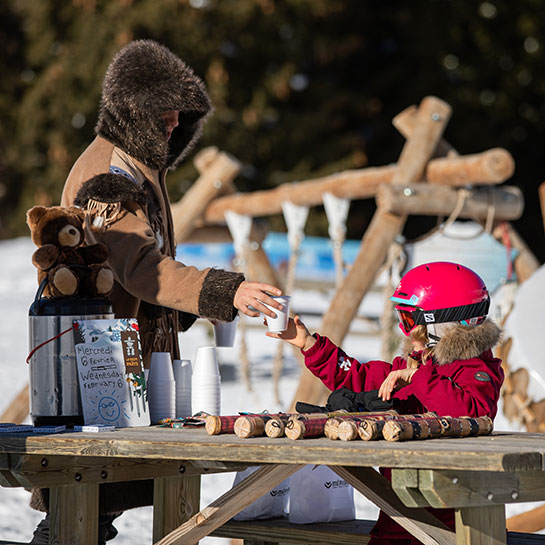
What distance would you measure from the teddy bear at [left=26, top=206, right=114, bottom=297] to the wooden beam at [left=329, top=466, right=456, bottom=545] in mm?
840

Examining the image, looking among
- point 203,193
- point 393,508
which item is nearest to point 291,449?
point 393,508

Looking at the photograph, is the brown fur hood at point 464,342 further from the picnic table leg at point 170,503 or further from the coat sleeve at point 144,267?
the picnic table leg at point 170,503

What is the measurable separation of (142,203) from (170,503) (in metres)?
0.91

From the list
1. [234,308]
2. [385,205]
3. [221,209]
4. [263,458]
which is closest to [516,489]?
[263,458]

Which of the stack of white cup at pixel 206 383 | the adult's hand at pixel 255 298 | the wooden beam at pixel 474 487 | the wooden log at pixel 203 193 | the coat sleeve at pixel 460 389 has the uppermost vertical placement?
the wooden log at pixel 203 193

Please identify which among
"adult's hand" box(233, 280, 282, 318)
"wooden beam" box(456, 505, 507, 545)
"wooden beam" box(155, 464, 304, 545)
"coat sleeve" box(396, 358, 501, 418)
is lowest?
"wooden beam" box(456, 505, 507, 545)

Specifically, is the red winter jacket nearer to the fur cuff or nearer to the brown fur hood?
the brown fur hood

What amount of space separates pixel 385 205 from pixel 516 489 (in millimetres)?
4106

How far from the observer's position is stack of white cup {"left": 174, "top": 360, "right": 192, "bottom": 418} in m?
3.18

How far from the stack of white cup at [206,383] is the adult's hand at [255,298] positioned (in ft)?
0.56

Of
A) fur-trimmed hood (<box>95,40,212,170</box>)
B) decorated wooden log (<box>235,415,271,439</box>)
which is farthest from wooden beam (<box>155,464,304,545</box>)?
fur-trimmed hood (<box>95,40,212,170</box>)

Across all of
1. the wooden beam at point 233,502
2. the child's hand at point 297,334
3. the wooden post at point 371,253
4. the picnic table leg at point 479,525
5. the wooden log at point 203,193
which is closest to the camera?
the picnic table leg at point 479,525

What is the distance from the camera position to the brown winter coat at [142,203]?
3.11m

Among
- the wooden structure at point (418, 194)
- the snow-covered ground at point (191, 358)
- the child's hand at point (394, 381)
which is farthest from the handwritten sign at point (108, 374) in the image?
the wooden structure at point (418, 194)
